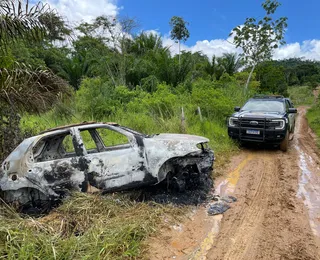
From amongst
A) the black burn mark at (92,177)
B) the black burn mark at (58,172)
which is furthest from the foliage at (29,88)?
the black burn mark at (92,177)

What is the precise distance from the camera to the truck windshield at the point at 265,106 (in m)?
9.95

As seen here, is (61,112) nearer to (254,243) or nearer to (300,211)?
(254,243)

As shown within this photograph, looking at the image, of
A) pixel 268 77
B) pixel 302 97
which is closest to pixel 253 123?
pixel 268 77

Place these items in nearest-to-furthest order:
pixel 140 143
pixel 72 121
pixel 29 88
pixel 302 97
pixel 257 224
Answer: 1. pixel 257 224
2. pixel 140 143
3. pixel 29 88
4. pixel 72 121
5. pixel 302 97

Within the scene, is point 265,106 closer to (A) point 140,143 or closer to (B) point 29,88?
(A) point 140,143

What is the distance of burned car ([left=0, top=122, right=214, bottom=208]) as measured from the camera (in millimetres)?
4875

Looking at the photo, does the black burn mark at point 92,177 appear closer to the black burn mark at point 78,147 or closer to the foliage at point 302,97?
the black burn mark at point 78,147

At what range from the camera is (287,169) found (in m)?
7.40

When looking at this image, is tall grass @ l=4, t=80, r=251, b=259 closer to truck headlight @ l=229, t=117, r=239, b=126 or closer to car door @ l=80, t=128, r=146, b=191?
car door @ l=80, t=128, r=146, b=191

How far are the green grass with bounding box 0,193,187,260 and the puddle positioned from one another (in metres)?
2.14

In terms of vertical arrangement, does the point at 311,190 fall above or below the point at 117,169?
below

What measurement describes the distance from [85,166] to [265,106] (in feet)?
24.9

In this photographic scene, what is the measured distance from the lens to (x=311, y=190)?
19.2 feet

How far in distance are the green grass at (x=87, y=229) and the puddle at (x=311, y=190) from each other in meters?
2.14
